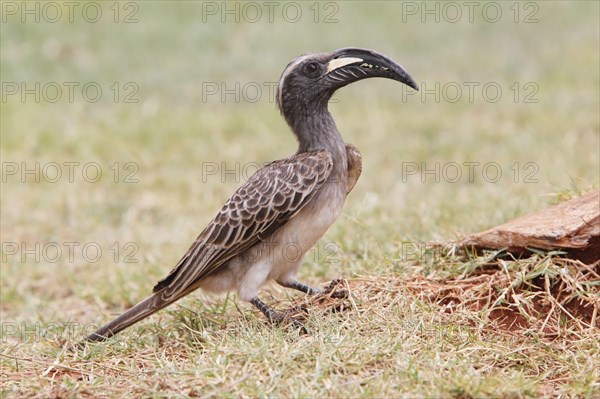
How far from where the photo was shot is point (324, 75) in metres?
5.44

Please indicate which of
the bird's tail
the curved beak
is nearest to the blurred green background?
the curved beak

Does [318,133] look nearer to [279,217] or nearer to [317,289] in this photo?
[279,217]

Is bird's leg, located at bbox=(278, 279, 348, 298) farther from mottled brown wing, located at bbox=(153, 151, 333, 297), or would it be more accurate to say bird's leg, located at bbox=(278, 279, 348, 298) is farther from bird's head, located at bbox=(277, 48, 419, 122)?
bird's head, located at bbox=(277, 48, 419, 122)

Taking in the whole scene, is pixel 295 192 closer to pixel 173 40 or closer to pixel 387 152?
pixel 387 152

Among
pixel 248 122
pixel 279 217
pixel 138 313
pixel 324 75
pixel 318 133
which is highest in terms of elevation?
pixel 324 75

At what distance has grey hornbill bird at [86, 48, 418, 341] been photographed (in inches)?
203

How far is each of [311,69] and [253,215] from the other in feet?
2.95

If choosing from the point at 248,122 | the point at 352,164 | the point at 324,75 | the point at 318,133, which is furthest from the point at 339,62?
the point at 248,122

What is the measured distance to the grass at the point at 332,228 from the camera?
427 cm

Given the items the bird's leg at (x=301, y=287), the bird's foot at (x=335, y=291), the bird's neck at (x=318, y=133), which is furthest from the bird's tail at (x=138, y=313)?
the bird's neck at (x=318, y=133)

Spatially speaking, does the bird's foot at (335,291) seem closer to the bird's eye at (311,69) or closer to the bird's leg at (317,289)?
the bird's leg at (317,289)

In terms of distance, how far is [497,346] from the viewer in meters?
4.45

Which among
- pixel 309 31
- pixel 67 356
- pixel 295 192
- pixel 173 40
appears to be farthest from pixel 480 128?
pixel 67 356

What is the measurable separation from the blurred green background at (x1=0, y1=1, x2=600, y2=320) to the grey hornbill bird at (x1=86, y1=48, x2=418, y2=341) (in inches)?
26.7
